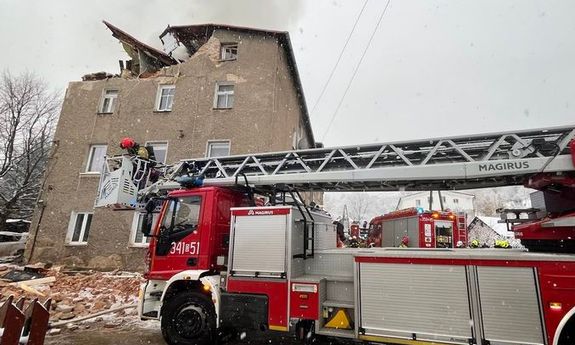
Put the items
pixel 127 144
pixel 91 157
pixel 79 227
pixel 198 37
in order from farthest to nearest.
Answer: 1. pixel 198 37
2. pixel 91 157
3. pixel 79 227
4. pixel 127 144

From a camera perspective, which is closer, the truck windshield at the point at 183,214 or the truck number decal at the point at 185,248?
the truck number decal at the point at 185,248

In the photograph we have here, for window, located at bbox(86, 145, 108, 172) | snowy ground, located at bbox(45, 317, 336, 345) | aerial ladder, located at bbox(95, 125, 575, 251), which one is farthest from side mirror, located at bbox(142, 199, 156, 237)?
window, located at bbox(86, 145, 108, 172)

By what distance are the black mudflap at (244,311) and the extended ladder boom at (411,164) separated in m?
1.95

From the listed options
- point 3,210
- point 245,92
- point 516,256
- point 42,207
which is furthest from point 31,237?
point 516,256

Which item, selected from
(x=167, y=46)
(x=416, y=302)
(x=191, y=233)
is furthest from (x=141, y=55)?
(x=416, y=302)

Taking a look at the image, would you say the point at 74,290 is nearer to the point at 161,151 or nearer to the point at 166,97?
the point at 161,151

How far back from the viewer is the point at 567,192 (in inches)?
170

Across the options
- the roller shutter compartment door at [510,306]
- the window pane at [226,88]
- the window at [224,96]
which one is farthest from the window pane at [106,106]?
the roller shutter compartment door at [510,306]

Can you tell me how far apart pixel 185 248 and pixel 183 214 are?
1.99 feet

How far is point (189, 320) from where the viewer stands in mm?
5453

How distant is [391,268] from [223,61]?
13.1 m

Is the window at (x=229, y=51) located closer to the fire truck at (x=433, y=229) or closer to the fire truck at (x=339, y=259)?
the fire truck at (x=339, y=259)

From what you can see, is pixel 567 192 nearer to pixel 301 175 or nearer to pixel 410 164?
pixel 410 164

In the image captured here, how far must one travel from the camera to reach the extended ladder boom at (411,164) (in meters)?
4.51
